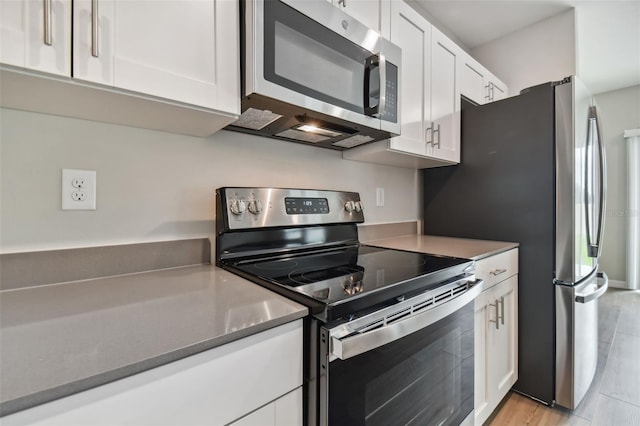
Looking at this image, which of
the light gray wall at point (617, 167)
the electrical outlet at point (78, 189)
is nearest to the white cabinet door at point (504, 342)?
the electrical outlet at point (78, 189)

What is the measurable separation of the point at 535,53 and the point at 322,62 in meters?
2.28

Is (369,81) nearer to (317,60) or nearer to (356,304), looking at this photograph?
(317,60)

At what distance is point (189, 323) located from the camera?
1.97 ft

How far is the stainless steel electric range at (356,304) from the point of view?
0.69 metres

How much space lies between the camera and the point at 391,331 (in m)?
0.77

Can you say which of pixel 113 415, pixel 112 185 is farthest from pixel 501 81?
pixel 113 415

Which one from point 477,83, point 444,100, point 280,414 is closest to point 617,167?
point 477,83

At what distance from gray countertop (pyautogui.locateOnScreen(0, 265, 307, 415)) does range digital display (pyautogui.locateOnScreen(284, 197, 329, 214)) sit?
0.46 metres

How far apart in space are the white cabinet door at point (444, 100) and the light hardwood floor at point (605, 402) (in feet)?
4.76

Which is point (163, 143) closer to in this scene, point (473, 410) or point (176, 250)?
point (176, 250)

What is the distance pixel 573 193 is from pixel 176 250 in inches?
75.2

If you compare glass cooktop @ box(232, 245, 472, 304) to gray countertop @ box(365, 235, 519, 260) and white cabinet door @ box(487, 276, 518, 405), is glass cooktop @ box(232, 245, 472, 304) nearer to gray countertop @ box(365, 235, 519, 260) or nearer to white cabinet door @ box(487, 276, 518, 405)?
gray countertop @ box(365, 235, 519, 260)

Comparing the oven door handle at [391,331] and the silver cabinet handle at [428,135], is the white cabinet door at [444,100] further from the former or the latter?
the oven door handle at [391,331]

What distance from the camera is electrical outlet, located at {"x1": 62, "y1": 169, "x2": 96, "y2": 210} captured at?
883 millimetres
